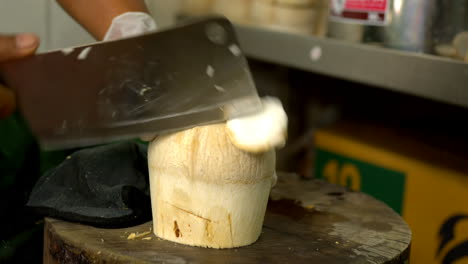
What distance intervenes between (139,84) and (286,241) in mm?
252

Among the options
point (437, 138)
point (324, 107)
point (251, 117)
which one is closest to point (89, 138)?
point (251, 117)

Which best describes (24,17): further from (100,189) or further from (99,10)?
(100,189)

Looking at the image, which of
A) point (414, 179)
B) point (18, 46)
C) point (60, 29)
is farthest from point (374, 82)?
point (60, 29)

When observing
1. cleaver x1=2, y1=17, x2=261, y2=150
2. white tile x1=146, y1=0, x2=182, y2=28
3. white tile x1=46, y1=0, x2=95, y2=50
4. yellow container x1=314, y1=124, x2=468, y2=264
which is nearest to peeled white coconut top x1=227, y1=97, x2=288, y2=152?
cleaver x1=2, y1=17, x2=261, y2=150

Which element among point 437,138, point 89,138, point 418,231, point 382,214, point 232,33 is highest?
point 232,33

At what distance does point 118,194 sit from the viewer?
784mm

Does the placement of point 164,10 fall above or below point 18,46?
below

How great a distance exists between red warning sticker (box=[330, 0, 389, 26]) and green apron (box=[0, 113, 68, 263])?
544 mm

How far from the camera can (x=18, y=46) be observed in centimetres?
74

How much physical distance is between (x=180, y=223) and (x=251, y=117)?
0.50ft

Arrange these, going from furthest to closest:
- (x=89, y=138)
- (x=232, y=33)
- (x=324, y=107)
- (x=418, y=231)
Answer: (x=324, y=107), (x=418, y=231), (x=89, y=138), (x=232, y=33)

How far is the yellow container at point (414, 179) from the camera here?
1136mm

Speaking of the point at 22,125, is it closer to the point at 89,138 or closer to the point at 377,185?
the point at 89,138

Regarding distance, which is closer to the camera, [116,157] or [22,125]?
[116,157]
